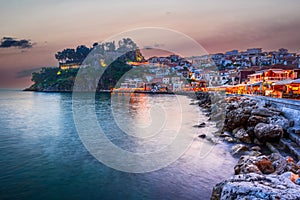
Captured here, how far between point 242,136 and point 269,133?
1.86 m

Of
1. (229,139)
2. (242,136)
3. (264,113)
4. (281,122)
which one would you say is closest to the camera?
(281,122)

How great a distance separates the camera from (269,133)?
10.7m

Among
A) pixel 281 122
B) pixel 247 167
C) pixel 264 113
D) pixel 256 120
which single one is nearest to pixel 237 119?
pixel 256 120

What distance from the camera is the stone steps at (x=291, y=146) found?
8.57m

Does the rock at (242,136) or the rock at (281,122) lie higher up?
the rock at (281,122)

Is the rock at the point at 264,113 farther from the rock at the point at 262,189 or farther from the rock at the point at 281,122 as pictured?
the rock at the point at 262,189

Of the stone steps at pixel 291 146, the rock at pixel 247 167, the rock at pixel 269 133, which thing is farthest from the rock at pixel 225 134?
the rock at pixel 247 167

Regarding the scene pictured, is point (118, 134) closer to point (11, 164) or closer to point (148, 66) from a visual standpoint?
point (11, 164)

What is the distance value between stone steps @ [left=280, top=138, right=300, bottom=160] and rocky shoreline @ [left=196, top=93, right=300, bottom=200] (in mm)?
212

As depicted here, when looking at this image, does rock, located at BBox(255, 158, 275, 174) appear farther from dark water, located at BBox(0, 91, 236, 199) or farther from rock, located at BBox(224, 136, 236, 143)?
rock, located at BBox(224, 136, 236, 143)

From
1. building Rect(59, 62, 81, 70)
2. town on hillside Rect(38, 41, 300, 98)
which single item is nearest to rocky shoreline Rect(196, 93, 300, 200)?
town on hillside Rect(38, 41, 300, 98)

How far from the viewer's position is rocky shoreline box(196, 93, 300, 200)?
335cm

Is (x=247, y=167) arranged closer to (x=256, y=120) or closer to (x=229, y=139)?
(x=229, y=139)

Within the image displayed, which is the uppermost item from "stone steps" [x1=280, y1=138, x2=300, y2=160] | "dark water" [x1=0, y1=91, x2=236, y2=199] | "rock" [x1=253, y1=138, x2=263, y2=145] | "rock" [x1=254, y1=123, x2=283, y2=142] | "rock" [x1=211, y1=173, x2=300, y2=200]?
"rock" [x1=211, y1=173, x2=300, y2=200]
